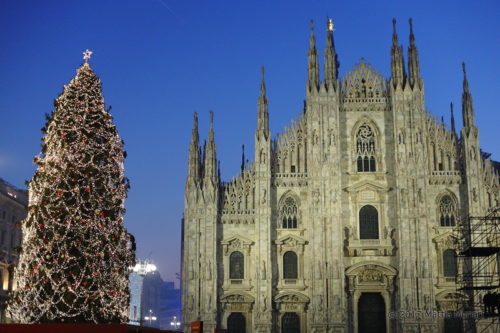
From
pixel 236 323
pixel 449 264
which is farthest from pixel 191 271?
pixel 449 264

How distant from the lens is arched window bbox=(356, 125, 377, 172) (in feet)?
151

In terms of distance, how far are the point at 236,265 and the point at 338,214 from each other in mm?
7355

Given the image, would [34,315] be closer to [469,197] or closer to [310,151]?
[310,151]

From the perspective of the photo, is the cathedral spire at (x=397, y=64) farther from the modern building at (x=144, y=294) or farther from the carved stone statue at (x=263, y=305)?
the modern building at (x=144, y=294)

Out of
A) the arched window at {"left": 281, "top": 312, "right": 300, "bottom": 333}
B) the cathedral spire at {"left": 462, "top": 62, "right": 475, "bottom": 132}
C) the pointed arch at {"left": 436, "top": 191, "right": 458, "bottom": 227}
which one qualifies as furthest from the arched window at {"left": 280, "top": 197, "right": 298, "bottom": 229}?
the cathedral spire at {"left": 462, "top": 62, "right": 475, "bottom": 132}

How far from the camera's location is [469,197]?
143 ft

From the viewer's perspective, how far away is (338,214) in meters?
44.2

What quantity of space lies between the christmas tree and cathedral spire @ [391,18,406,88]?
82.8ft

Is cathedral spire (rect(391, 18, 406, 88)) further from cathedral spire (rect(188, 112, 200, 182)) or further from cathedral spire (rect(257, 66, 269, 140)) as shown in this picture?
cathedral spire (rect(188, 112, 200, 182))

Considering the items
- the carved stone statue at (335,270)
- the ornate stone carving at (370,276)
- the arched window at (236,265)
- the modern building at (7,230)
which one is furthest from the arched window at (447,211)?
the modern building at (7,230)

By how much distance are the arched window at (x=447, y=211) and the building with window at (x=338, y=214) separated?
65mm

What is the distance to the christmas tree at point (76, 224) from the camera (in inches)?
951

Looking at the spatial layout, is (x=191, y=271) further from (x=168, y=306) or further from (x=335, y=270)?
(x=168, y=306)

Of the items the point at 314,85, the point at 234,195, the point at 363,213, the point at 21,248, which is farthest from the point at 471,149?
the point at 21,248
